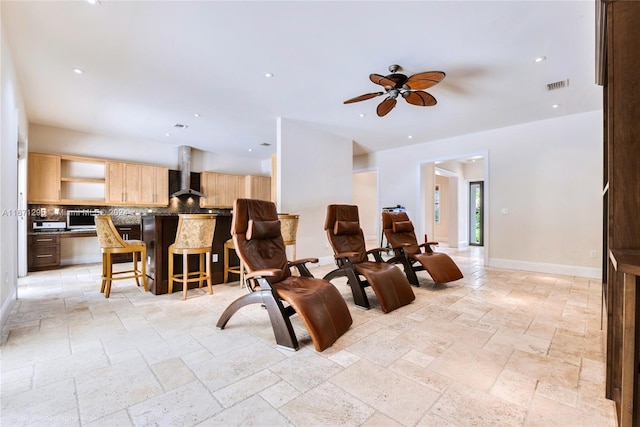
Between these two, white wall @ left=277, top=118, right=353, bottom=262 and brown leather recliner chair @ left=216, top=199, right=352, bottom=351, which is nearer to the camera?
brown leather recliner chair @ left=216, top=199, right=352, bottom=351

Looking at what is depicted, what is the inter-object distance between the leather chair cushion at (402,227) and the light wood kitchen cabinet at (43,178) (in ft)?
21.7

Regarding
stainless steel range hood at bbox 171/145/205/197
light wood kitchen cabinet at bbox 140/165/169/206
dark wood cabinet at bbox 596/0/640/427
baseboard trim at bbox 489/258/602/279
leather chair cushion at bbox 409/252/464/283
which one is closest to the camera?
dark wood cabinet at bbox 596/0/640/427

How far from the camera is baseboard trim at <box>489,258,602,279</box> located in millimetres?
4829

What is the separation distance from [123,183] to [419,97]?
253 inches

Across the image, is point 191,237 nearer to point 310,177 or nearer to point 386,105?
point 310,177

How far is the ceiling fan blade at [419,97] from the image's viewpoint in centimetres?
352

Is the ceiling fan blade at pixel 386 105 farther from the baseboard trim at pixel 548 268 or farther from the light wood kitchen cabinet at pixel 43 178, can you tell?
the light wood kitchen cabinet at pixel 43 178

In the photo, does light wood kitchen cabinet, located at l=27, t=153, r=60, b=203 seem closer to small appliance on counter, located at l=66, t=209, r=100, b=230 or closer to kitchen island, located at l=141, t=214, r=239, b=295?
small appliance on counter, located at l=66, t=209, r=100, b=230

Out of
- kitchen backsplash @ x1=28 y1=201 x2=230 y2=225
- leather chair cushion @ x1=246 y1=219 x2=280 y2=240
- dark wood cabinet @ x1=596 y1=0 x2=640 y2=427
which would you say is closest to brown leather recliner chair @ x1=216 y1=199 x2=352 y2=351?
leather chair cushion @ x1=246 y1=219 x2=280 y2=240

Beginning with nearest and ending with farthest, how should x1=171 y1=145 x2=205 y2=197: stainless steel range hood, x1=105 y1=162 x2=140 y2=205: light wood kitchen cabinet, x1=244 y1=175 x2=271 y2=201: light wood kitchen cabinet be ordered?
x1=105 y1=162 x2=140 y2=205: light wood kitchen cabinet → x1=171 y1=145 x2=205 y2=197: stainless steel range hood → x1=244 y1=175 x2=271 y2=201: light wood kitchen cabinet

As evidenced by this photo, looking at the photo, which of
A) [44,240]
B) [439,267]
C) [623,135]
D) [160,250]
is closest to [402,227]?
[439,267]

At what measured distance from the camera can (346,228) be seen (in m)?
3.79

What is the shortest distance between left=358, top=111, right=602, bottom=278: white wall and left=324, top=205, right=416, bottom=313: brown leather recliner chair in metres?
3.50

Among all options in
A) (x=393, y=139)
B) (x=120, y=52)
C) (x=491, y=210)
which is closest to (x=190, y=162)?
(x=120, y=52)
